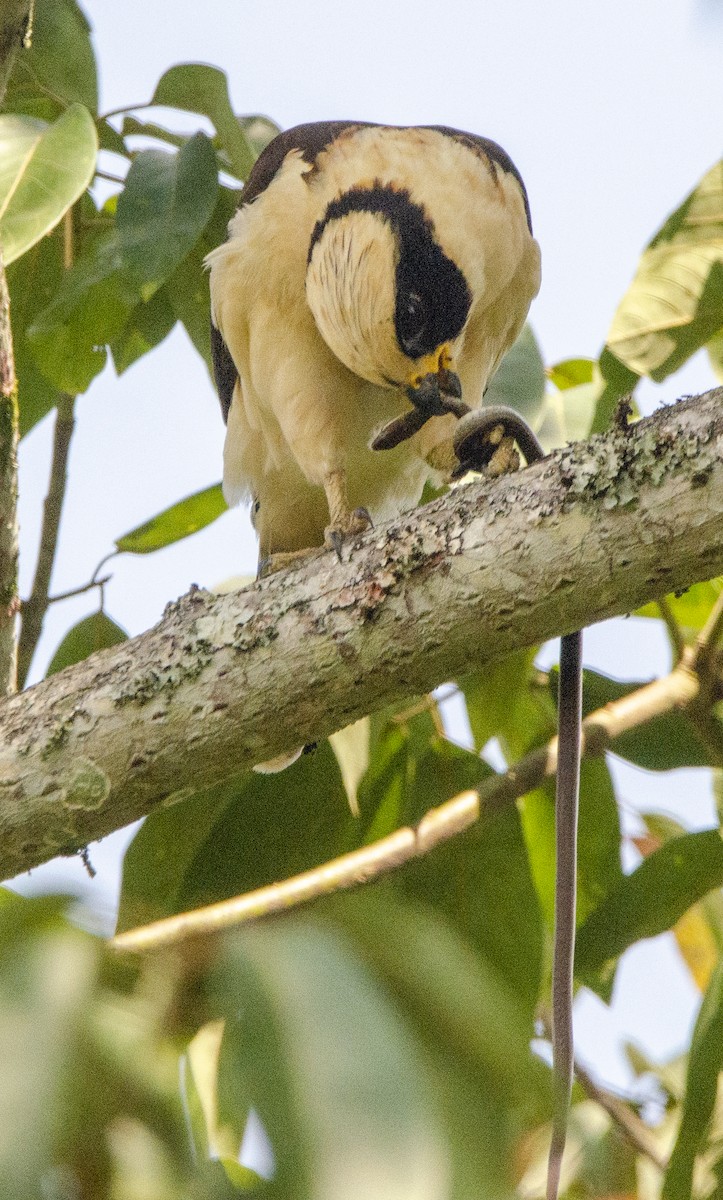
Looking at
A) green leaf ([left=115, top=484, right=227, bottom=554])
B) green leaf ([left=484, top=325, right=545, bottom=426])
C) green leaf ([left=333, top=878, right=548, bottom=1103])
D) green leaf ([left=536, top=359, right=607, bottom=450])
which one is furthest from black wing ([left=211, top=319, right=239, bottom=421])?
green leaf ([left=333, top=878, right=548, bottom=1103])

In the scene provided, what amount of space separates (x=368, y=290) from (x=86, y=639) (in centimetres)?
100

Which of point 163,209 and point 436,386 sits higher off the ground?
point 163,209

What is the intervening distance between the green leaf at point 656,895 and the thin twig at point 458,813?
0.27 meters

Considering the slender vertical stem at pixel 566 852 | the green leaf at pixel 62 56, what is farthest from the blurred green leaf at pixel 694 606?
the green leaf at pixel 62 56

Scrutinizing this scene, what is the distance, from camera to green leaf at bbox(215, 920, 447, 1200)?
0.47 m

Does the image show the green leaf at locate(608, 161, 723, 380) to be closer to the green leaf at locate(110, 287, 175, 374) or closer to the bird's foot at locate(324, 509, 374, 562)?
the bird's foot at locate(324, 509, 374, 562)

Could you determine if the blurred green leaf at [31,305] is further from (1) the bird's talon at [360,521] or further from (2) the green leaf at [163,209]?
(1) the bird's talon at [360,521]

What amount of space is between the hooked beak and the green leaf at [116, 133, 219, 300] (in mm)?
516

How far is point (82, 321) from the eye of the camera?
2.68m

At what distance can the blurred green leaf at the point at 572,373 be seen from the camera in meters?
3.08

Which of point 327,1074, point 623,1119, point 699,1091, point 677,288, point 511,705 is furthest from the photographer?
point 511,705

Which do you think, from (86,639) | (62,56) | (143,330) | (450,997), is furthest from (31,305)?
(450,997)

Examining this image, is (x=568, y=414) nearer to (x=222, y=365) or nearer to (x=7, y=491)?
(x=222, y=365)

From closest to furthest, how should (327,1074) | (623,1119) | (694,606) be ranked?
(327,1074) < (623,1119) < (694,606)
